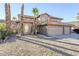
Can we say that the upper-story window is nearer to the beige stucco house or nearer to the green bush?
the beige stucco house

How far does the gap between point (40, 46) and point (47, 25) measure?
418mm

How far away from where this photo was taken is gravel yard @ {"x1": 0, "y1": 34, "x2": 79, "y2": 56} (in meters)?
2.36

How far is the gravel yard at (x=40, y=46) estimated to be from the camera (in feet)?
7.75

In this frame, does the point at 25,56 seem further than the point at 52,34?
No

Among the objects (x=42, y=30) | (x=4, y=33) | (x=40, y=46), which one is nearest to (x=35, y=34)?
(x=42, y=30)

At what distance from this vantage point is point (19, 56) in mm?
2371

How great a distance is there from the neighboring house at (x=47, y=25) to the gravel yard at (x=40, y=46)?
12cm

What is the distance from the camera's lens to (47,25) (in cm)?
260

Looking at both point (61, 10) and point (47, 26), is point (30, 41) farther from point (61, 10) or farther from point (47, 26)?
point (61, 10)

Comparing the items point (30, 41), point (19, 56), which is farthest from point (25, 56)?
point (30, 41)

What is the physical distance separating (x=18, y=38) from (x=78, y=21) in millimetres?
1169

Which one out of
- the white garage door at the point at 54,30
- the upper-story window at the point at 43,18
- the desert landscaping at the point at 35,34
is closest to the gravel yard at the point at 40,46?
the desert landscaping at the point at 35,34

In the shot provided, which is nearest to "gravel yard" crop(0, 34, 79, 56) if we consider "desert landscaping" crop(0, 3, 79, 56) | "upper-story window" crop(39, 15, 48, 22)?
"desert landscaping" crop(0, 3, 79, 56)

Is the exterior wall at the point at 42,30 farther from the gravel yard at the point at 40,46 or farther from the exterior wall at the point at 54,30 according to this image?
the gravel yard at the point at 40,46
